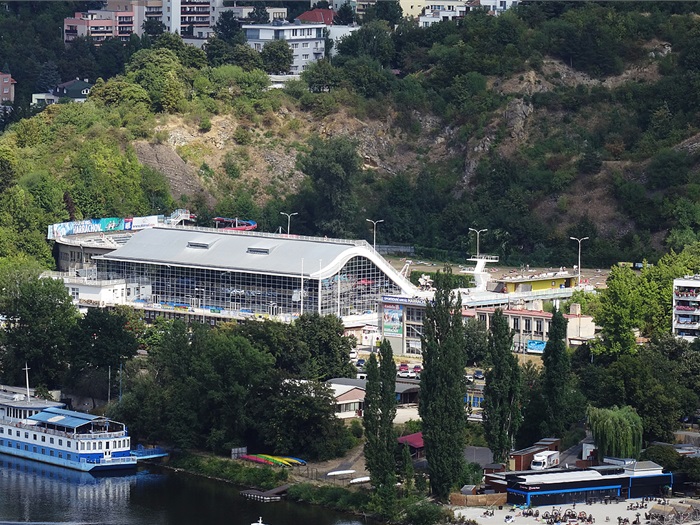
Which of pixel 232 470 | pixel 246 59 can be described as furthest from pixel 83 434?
pixel 246 59

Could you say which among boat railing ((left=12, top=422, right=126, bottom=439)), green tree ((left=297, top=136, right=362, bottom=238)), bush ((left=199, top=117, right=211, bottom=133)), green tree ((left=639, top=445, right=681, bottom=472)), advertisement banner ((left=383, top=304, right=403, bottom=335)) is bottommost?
boat railing ((left=12, top=422, right=126, bottom=439))

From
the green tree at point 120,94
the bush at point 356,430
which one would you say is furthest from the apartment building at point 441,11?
the bush at point 356,430

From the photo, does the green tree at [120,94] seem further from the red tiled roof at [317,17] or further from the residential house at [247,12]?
the residential house at [247,12]

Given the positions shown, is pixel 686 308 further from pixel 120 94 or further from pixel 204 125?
pixel 120 94

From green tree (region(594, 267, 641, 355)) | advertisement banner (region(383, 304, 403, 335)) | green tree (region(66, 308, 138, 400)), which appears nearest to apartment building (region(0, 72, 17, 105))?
advertisement banner (region(383, 304, 403, 335))

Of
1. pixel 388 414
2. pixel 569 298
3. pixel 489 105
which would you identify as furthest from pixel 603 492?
pixel 489 105

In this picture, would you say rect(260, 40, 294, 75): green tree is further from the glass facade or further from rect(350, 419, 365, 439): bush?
rect(350, 419, 365, 439): bush

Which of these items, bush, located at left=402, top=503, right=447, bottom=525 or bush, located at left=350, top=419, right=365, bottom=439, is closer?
bush, located at left=402, top=503, right=447, bottom=525

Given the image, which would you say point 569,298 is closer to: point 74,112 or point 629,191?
point 629,191
